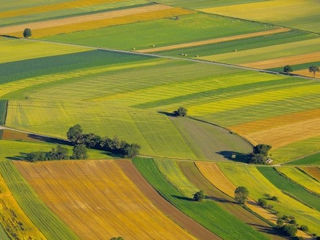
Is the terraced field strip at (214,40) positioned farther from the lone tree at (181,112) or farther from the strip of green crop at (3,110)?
the lone tree at (181,112)

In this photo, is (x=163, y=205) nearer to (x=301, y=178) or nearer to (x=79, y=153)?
(x=79, y=153)

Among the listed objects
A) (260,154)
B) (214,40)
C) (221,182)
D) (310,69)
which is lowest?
(221,182)

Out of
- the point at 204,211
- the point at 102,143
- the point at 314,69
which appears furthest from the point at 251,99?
the point at 204,211

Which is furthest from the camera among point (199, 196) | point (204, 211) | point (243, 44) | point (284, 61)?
point (243, 44)

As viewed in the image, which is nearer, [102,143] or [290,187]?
[290,187]

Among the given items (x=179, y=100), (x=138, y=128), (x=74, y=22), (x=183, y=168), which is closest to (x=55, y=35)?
(x=74, y=22)
